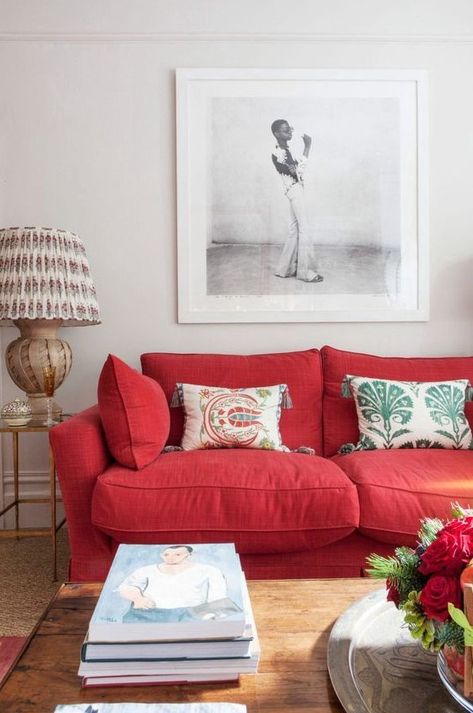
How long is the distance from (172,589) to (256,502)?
0.89 meters

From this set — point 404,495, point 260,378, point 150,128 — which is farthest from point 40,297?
point 404,495

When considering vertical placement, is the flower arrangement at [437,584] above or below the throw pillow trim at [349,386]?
below

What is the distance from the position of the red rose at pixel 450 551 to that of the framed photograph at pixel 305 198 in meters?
2.06

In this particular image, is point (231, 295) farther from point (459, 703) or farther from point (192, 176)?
point (459, 703)

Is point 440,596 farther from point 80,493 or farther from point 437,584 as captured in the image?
point 80,493

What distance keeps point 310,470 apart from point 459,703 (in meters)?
1.15

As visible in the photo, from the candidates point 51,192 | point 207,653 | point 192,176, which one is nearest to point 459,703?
point 207,653

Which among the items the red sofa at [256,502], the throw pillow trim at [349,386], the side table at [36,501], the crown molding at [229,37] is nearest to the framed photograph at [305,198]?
the crown molding at [229,37]

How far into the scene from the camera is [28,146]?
2.74m

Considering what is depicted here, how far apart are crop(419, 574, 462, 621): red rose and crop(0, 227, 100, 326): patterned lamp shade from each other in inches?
75.4

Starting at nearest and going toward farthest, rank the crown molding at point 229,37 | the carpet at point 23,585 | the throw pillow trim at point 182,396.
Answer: the carpet at point 23,585
the throw pillow trim at point 182,396
the crown molding at point 229,37

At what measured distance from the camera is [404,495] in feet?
5.79

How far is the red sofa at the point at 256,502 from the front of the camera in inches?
68.4

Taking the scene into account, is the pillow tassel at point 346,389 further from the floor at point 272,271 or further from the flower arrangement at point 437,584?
the flower arrangement at point 437,584
